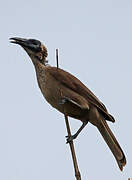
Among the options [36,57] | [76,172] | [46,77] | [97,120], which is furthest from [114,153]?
[76,172]

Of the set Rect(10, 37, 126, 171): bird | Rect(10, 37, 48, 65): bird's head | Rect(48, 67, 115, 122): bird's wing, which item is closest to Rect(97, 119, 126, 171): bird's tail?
Rect(10, 37, 126, 171): bird

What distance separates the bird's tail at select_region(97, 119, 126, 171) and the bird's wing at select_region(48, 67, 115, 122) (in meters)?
0.15

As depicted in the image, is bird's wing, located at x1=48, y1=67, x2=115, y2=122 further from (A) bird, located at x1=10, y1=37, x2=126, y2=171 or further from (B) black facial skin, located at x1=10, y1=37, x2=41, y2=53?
(B) black facial skin, located at x1=10, y1=37, x2=41, y2=53

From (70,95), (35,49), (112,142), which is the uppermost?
(35,49)

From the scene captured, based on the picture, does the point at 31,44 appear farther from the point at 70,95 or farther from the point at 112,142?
the point at 112,142

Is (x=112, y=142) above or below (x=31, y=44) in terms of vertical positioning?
below

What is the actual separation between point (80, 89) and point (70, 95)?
A: 0.78ft

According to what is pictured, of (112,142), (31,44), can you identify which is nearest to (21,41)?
(31,44)

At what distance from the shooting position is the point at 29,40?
583 cm

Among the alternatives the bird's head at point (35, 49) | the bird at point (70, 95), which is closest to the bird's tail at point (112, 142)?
the bird at point (70, 95)

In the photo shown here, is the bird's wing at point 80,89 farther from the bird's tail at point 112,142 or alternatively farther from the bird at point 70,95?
the bird's tail at point 112,142

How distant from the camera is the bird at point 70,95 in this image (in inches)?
213

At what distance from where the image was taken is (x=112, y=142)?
550 cm

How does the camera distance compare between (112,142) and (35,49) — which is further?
(35,49)
